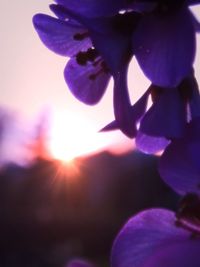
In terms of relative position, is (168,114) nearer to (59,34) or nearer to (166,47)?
(166,47)

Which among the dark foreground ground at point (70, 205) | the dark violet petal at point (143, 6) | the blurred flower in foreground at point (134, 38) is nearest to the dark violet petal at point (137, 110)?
the blurred flower in foreground at point (134, 38)

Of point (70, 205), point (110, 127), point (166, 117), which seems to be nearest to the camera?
point (166, 117)

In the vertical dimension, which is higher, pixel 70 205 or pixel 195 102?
pixel 195 102

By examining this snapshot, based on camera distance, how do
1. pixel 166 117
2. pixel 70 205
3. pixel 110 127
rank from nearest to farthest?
pixel 166 117 → pixel 110 127 → pixel 70 205

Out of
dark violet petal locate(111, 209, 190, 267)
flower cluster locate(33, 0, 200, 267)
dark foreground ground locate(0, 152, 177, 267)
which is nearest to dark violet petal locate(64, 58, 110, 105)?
flower cluster locate(33, 0, 200, 267)

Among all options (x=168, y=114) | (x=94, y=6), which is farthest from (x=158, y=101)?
(x=94, y=6)

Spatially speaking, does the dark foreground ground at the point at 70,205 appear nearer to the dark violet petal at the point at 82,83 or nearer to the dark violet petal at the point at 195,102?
the dark violet petal at the point at 82,83
